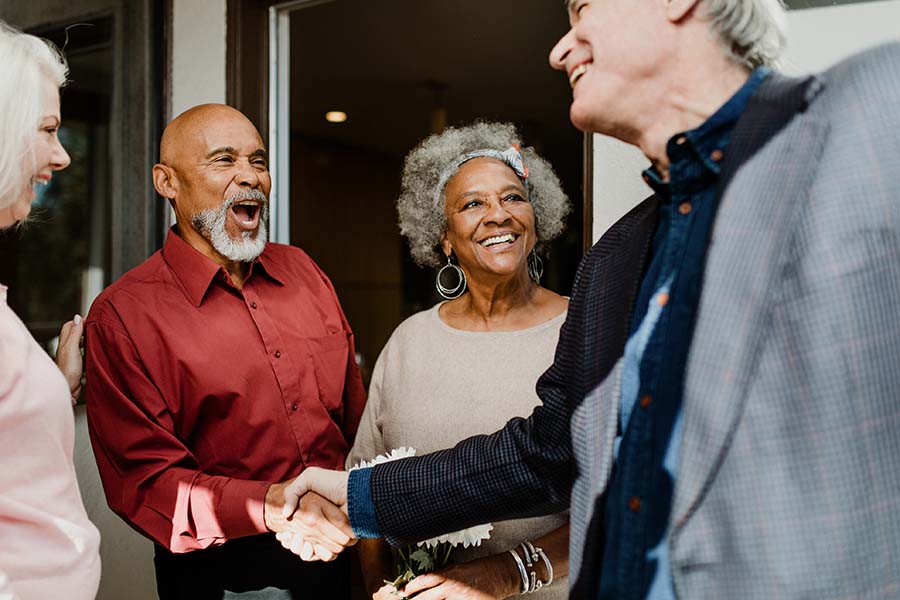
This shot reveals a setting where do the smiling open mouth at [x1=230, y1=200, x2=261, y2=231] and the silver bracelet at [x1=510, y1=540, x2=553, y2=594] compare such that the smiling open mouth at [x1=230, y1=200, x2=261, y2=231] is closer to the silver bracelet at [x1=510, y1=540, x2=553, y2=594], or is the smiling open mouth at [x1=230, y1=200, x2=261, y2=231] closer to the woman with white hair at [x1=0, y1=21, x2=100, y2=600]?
the woman with white hair at [x1=0, y1=21, x2=100, y2=600]

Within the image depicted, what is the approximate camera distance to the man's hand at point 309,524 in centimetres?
175

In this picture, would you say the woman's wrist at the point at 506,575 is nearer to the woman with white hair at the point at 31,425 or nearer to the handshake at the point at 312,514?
the handshake at the point at 312,514

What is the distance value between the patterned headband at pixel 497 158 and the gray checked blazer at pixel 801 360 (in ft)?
3.96

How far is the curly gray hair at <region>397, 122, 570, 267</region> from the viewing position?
2.33m

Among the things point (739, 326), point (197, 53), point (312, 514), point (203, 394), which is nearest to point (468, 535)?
point (312, 514)

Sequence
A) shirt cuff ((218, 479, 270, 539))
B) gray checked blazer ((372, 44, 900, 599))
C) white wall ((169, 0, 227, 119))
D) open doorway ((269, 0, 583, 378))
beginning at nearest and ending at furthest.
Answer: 1. gray checked blazer ((372, 44, 900, 599))
2. shirt cuff ((218, 479, 270, 539))
3. white wall ((169, 0, 227, 119))
4. open doorway ((269, 0, 583, 378))

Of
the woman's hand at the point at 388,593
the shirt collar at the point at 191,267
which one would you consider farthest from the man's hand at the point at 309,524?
the shirt collar at the point at 191,267

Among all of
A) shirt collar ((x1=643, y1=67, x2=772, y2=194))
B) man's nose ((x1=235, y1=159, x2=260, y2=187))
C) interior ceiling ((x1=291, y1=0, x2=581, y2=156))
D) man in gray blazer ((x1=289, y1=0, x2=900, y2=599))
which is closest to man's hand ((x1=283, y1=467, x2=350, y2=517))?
man in gray blazer ((x1=289, y1=0, x2=900, y2=599))

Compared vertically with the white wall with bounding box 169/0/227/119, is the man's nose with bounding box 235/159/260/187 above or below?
below

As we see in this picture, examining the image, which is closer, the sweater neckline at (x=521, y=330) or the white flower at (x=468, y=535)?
the white flower at (x=468, y=535)

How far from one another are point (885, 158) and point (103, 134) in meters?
3.01

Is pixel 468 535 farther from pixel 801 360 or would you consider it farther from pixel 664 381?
pixel 801 360

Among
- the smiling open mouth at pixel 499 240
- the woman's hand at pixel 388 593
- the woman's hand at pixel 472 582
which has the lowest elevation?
the woman's hand at pixel 388 593

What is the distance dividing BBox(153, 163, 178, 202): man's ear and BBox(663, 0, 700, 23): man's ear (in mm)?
1602
